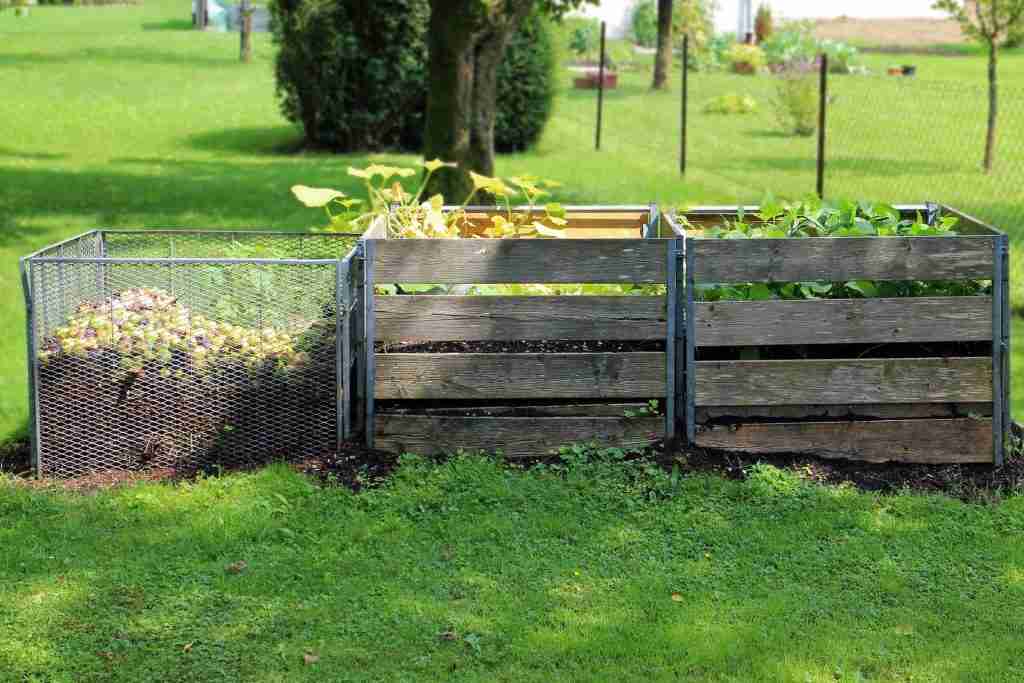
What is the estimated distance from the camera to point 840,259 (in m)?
6.07

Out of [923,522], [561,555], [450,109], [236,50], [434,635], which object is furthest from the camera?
[236,50]

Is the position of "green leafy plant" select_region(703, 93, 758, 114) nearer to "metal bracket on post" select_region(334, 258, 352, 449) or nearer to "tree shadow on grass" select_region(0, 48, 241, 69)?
"tree shadow on grass" select_region(0, 48, 241, 69)

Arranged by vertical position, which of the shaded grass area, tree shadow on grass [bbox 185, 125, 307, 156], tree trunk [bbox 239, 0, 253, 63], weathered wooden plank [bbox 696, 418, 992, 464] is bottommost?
the shaded grass area

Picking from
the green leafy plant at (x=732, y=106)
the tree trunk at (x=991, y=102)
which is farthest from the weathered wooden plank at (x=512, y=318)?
the green leafy plant at (x=732, y=106)

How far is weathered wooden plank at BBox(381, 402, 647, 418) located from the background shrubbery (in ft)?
44.1

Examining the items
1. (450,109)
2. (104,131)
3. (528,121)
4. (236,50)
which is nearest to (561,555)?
(450,109)

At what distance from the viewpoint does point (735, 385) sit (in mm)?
6098

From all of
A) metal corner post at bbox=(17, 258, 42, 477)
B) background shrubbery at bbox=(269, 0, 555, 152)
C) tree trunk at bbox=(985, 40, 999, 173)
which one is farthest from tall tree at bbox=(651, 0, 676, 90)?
metal corner post at bbox=(17, 258, 42, 477)

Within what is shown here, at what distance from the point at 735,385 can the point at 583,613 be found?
65.3 inches

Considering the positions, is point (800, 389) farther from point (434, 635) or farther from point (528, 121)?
point (528, 121)

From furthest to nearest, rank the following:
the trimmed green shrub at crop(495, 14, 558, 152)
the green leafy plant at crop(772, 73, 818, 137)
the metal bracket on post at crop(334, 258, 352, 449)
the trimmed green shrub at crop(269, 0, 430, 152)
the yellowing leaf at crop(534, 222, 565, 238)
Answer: the green leafy plant at crop(772, 73, 818, 137) → the trimmed green shrub at crop(495, 14, 558, 152) → the trimmed green shrub at crop(269, 0, 430, 152) → the yellowing leaf at crop(534, 222, 565, 238) → the metal bracket on post at crop(334, 258, 352, 449)

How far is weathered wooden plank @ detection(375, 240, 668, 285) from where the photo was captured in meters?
6.07

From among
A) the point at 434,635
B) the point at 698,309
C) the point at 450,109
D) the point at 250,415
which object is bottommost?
the point at 434,635

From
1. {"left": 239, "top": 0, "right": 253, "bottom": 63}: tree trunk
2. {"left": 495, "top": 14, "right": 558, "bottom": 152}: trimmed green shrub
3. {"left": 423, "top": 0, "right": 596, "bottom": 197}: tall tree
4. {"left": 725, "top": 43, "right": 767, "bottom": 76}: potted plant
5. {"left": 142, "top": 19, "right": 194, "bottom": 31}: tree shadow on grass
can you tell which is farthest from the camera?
{"left": 142, "top": 19, "right": 194, "bottom": 31}: tree shadow on grass
